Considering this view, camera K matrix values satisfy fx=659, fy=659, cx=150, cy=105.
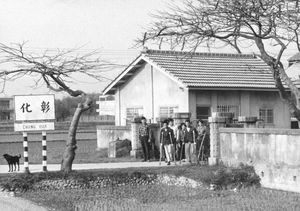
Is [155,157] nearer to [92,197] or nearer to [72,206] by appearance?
[92,197]

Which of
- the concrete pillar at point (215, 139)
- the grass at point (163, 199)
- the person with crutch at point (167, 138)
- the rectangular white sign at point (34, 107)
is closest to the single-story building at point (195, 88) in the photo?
the person with crutch at point (167, 138)

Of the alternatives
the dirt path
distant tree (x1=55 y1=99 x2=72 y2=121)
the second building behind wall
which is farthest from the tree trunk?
distant tree (x1=55 y1=99 x2=72 y2=121)

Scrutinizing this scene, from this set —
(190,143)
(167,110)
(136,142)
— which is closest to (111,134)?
(167,110)

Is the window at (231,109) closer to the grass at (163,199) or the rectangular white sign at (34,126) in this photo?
the rectangular white sign at (34,126)

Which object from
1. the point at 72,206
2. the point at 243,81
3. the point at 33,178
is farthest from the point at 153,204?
the point at 243,81

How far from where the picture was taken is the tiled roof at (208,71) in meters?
31.8

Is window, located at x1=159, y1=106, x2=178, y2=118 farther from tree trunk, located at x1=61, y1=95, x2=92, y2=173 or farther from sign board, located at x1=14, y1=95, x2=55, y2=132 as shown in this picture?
sign board, located at x1=14, y1=95, x2=55, y2=132

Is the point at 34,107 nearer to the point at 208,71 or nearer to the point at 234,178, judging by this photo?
the point at 234,178

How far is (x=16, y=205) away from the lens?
14039 millimetres

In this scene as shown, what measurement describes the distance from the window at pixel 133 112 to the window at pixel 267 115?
20.6ft

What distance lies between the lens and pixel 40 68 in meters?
19.1

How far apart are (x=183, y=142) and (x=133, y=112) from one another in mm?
11803

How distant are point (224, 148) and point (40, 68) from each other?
6.22 m

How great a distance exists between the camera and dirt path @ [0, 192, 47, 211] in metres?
13.3
